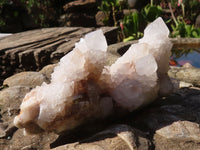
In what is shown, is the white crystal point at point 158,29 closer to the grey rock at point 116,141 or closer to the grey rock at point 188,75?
the grey rock at point 116,141

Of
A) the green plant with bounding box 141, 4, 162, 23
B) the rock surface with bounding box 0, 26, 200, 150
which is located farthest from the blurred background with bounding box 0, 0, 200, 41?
the rock surface with bounding box 0, 26, 200, 150

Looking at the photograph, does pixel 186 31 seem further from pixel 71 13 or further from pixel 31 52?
pixel 71 13

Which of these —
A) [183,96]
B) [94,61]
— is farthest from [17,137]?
[183,96]

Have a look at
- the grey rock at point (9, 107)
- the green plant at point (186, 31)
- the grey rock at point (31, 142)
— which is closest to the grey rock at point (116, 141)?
the grey rock at point (31, 142)

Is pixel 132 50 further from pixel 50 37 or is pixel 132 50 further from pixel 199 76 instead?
pixel 50 37

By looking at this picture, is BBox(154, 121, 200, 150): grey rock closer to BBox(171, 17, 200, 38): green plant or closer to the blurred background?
BBox(171, 17, 200, 38): green plant

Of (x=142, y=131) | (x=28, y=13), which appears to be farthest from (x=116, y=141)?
(x=28, y=13)
